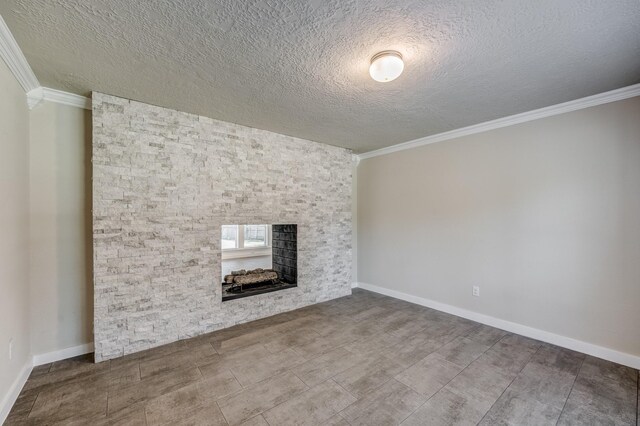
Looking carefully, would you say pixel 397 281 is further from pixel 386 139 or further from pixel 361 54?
pixel 361 54

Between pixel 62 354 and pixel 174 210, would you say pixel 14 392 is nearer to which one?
pixel 62 354

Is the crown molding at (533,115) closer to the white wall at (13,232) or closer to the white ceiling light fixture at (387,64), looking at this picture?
the white ceiling light fixture at (387,64)

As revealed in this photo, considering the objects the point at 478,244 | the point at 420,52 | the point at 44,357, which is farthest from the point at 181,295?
the point at 478,244

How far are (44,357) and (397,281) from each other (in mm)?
4353

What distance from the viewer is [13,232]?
6.70 feet

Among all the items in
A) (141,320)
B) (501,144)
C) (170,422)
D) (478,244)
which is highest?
(501,144)

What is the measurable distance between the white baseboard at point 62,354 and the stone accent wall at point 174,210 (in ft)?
1.07

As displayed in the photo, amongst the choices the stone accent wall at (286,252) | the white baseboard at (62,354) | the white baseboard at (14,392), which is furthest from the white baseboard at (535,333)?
the white baseboard at (14,392)

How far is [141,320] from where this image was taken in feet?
8.95

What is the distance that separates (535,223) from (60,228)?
16.4ft

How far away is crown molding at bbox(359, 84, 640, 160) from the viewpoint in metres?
2.49

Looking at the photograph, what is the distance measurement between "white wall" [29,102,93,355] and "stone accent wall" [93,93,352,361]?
0.31 meters

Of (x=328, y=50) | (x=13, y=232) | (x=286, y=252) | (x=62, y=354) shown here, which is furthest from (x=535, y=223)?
(x=62, y=354)

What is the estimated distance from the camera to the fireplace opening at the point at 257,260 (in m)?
3.68
